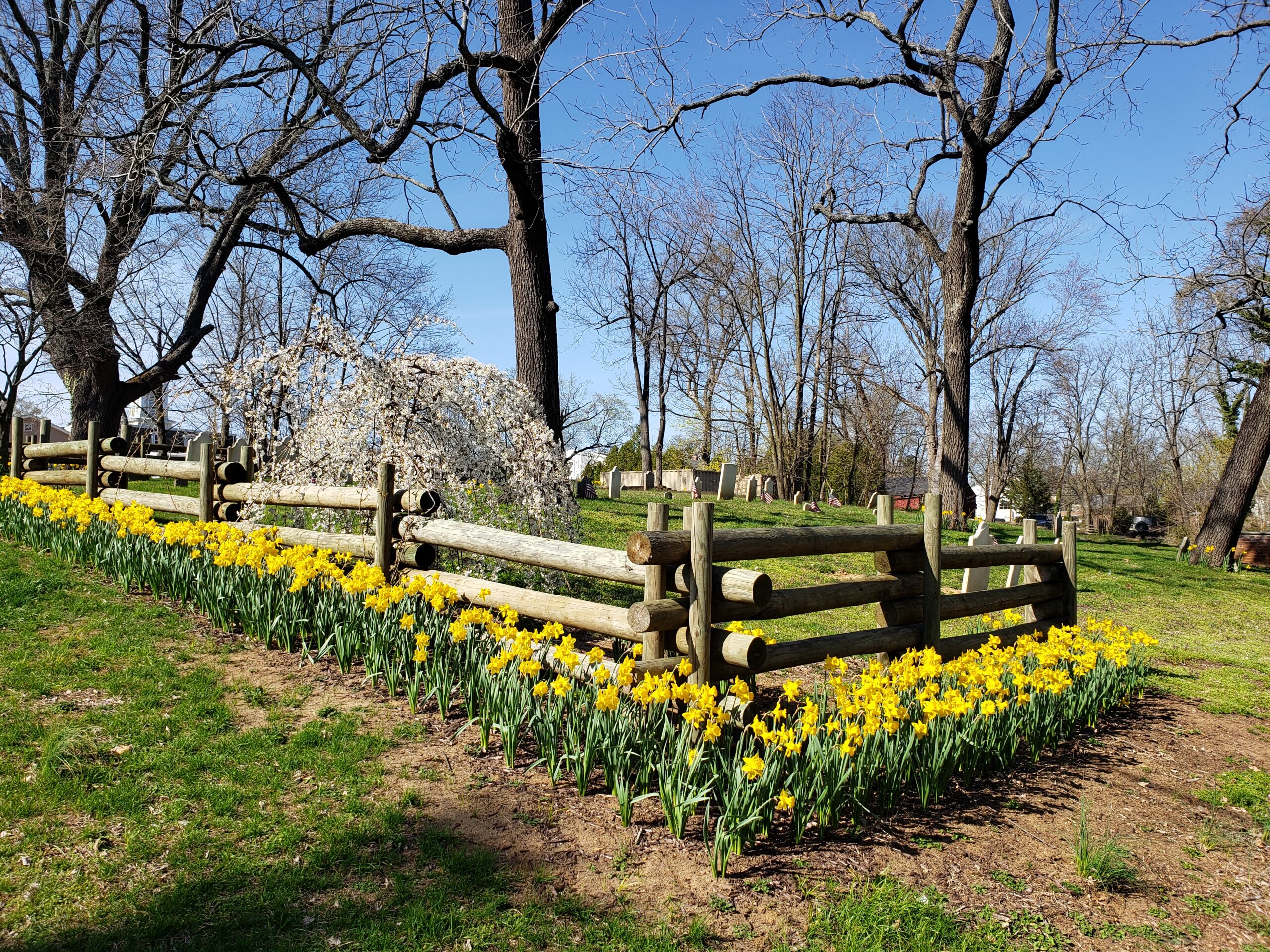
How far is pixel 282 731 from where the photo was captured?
4.34 meters

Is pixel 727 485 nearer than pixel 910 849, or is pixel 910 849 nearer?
pixel 910 849

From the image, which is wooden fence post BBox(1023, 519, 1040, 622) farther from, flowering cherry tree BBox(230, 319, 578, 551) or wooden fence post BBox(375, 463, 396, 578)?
wooden fence post BBox(375, 463, 396, 578)

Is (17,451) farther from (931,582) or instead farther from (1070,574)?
(1070,574)

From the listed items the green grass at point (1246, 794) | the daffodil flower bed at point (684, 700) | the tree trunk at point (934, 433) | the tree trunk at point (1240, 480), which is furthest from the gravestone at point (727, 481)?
the green grass at point (1246, 794)

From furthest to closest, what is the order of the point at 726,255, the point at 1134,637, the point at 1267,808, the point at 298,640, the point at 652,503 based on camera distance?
the point at 726,255 < the point at 1134,637 < the point at 298,640 < the point at 1267,808 < the point at 652,503

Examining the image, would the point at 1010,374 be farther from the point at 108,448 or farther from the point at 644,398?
the point at 108,448

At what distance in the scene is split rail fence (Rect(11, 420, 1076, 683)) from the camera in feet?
13.6

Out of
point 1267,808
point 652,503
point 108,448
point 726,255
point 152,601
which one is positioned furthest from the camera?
point 726,255

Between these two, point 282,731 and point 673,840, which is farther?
point 282,731

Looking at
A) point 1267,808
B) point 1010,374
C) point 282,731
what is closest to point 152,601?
point 282,731

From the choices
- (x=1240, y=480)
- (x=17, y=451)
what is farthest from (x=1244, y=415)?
(x=17, y=451)

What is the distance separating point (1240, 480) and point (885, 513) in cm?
1336

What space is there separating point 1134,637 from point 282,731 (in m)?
6.11

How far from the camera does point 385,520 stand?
258 inches
